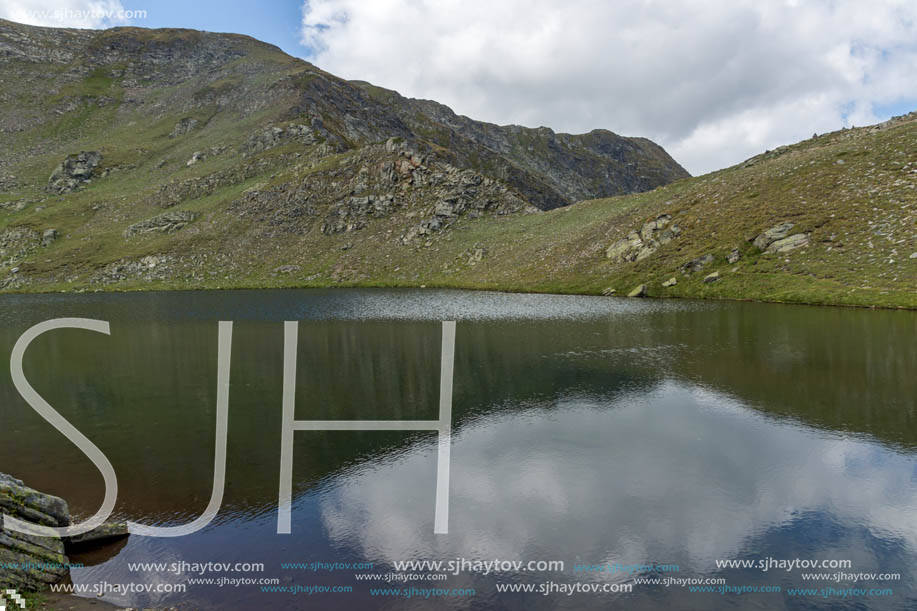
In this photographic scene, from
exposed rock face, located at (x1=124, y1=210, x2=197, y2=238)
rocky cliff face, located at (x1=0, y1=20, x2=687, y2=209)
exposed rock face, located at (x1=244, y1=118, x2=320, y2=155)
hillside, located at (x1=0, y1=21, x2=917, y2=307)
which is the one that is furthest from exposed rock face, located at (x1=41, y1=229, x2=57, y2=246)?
rocky cliff face, located at (x1=0, y1=20, x2=687, y2=209)

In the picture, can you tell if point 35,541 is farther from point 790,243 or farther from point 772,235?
point 772,235

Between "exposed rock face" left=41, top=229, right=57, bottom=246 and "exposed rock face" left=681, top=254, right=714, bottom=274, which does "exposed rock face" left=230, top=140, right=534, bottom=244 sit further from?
"exposed rock face" left=681, top=254, right=714, bottom=274

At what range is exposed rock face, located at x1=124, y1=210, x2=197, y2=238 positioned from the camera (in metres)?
110

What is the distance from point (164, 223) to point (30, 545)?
118667 millimetres

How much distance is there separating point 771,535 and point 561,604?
19.6ft

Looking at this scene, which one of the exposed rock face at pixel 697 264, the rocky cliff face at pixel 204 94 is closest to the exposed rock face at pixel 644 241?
the exposed rock face at pixel 697 264

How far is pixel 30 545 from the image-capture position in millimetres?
10141

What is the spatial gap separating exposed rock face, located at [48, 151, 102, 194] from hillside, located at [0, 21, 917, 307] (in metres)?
0.55

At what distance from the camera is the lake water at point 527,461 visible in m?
10.5

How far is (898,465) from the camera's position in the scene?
1520 cm

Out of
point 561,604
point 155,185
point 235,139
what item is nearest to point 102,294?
point 155,185

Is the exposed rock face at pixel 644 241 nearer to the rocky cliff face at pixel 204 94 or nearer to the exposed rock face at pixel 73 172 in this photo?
the rocky cliff face at pixel 204 94

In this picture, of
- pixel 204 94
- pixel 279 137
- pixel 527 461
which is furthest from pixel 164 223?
pixel 527 461

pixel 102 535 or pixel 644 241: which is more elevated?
pixel 644 241
